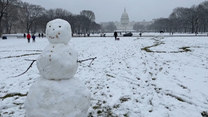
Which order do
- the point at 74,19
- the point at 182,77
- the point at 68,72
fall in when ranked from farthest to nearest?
the point at 74,19
the point at 182,77
the point at 68,72

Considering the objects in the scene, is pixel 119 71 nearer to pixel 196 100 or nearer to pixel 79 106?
pixel 196 100

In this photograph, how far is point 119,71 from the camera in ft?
29.0

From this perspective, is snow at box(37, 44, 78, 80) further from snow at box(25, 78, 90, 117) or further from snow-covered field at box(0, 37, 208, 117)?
snow-covered field at box(0, 37, 208, 117)

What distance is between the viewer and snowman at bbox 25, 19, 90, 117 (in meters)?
3.41

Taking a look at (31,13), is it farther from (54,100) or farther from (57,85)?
(54,100)

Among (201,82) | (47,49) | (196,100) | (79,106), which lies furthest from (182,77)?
(47,49)

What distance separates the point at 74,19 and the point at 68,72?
198ft

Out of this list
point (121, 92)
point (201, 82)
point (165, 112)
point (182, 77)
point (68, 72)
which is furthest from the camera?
point (182, 77)

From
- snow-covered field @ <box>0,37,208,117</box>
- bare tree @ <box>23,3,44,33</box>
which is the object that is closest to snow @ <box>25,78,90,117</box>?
snow-covered field @ <box>0,37,208,117</box>

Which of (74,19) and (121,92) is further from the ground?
(74,19)

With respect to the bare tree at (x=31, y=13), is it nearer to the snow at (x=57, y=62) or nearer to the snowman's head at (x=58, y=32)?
the snowman's head at (x=58, y=32)

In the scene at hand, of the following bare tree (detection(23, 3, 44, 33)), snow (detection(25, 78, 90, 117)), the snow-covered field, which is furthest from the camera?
bare tree (detection(23, 3, 44, 33))

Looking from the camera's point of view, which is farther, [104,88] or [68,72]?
[104,88]

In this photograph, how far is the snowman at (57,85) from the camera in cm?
341
